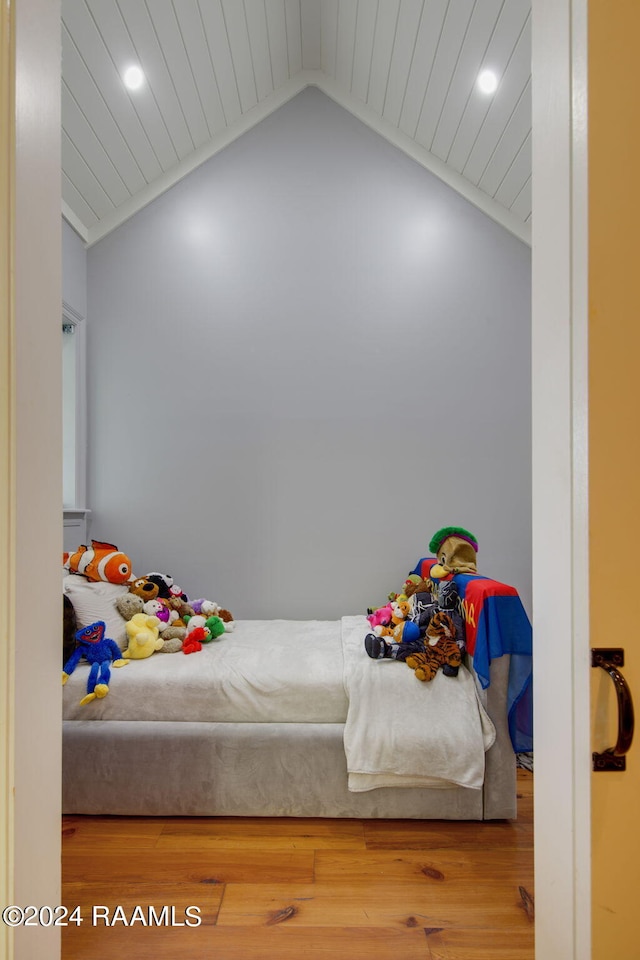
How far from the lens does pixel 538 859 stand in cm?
94

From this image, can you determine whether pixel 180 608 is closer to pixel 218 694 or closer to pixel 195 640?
pixel 195 640

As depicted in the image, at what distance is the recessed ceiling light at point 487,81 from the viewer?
257cm

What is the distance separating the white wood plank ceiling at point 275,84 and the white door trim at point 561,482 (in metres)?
1.97

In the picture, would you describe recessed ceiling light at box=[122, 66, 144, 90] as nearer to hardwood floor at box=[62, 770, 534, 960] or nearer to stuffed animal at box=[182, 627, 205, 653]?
stuffed animal at box=[182, 627, 205, 653]

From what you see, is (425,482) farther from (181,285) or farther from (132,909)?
(132,909)

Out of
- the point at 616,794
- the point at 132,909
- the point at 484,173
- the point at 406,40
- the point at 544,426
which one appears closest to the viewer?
the point at 616,794

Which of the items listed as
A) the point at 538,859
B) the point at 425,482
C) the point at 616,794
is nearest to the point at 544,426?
the point at 616,794

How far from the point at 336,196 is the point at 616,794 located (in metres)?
3.25

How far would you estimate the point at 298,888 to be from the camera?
5.30ft

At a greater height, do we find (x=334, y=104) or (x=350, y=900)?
(x=334, y=104)

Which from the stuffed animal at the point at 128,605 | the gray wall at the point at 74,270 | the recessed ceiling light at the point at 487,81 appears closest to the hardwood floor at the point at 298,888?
the stuffed animal at the point at 128,605

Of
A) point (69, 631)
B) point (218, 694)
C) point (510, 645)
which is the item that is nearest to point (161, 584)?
point (69, 631)

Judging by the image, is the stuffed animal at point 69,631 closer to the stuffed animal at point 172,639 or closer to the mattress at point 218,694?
the mattress at point 218,694

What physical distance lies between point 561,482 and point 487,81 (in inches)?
102
